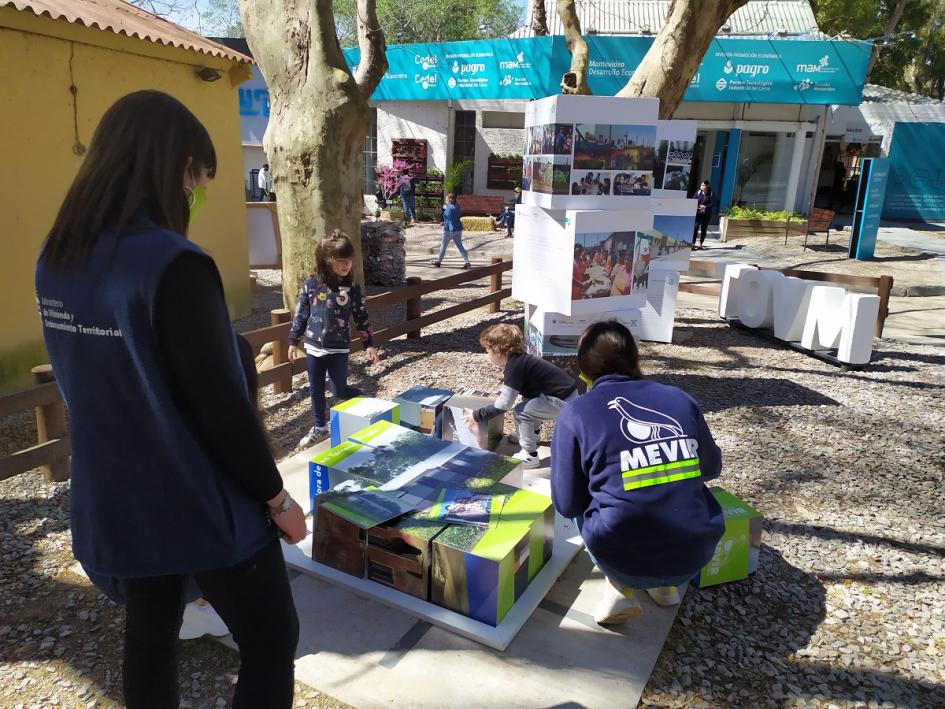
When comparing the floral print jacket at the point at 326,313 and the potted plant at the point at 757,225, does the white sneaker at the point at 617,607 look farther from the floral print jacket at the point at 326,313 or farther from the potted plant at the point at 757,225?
the potted plant at the point at 757,225

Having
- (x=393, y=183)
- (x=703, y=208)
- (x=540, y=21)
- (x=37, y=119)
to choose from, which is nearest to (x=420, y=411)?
(x=37, y=119)

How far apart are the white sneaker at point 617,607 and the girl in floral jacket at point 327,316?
270cm

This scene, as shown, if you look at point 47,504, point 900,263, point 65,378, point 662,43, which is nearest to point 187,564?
point 65,378

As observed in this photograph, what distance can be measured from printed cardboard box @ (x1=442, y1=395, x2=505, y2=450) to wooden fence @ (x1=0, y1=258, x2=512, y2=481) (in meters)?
1.70

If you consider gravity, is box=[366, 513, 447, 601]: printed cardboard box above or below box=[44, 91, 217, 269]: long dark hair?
below

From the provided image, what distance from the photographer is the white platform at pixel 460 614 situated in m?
2.90

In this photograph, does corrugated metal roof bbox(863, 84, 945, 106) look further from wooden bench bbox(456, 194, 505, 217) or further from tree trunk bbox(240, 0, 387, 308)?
tree trunk bbox(240, 0, 387, 308)

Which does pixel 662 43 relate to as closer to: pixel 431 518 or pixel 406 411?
pixel 406 411

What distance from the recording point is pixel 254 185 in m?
21.5

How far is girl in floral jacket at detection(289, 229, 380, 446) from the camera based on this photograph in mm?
4922

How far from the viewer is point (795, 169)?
66.1 ft

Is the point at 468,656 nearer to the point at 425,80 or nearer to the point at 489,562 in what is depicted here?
the point at 489,562

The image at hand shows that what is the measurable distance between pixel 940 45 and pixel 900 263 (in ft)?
80.9

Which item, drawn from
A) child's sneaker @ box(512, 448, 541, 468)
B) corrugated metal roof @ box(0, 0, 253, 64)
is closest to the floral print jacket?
child's sneaker @ box(512, 448, 541, 468)
